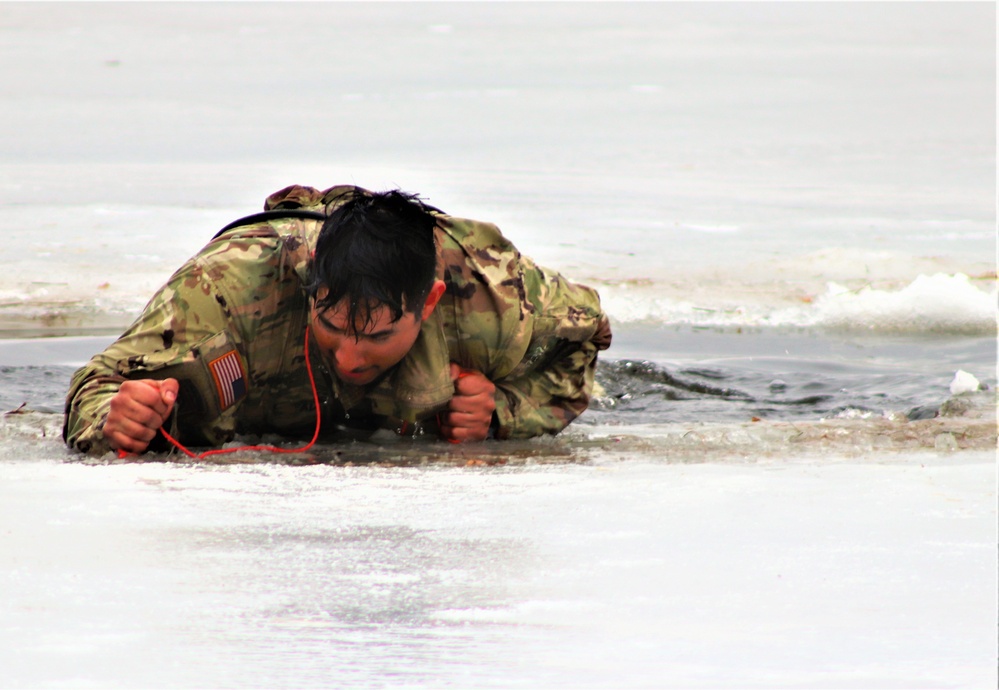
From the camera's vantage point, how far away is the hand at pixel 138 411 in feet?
9.84

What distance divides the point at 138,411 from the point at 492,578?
1.18m

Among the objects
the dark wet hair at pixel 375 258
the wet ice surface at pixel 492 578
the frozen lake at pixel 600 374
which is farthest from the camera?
the dark wet hair at pixel 375 258

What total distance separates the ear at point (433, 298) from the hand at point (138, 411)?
24.3 inches

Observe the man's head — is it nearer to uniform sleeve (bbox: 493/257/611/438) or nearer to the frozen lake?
the frozen lake

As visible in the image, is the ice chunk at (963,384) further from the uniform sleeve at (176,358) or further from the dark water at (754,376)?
the uniform sleeve at (176,358)

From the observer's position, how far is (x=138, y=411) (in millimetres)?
3014

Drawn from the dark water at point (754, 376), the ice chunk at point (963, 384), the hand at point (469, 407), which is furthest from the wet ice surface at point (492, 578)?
the ice chunk at point (963, 384)

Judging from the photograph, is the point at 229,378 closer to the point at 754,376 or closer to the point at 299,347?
the point at 299,347

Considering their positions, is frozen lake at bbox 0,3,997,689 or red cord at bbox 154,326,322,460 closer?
frozen lake at bbox 0,3,997,689

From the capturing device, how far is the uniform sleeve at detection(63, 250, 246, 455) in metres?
3.12

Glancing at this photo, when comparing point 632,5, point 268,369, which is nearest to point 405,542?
point 268,369

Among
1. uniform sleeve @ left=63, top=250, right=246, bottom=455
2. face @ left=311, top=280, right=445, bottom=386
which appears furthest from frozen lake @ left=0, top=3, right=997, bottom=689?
face @ left=311, top=280, right=445, bottom=386

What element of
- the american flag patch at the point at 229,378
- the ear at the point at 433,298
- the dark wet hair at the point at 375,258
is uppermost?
the dark wet hair at the point at 375,258

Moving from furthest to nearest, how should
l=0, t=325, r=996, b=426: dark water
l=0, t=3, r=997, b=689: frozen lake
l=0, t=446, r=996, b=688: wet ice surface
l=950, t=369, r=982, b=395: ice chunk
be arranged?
l=950, t=369, r=982, b=395: ice chunk < l=0, t=325, r=996, b=426: dark water < l=0, t=3, r=997, b=689: frozen lake < l=0, t=446, r=996, b=688: wet ice surface
